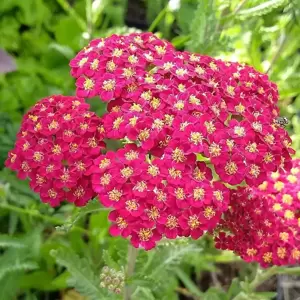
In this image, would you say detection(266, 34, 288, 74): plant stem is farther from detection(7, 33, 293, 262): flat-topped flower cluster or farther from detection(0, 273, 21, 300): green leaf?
detection(0, 273, 21, 300): green leaf

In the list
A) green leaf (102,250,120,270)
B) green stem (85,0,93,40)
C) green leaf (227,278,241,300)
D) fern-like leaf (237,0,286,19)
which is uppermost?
green stem (85,0,93,40)

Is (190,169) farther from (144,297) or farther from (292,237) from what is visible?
(144,297)

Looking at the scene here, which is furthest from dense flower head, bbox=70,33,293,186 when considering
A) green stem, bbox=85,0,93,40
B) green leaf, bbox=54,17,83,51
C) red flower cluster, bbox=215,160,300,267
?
green leaf, bbox=54,17,83,51


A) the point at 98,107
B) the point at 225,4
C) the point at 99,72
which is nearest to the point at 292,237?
the point at 99,72

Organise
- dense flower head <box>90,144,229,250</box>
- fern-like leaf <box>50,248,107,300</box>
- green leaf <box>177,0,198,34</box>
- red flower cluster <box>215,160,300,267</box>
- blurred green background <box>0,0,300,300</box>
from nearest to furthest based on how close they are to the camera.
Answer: dense flower head <box>90,144,229,250</box>
red flower cluster <box>215,160,300,267</box>
fern-like leaf <box>50,248,107,300</box>
blurred green background <box>0,0,300,300</box>
green leaf <box>177,0,198,34</box>

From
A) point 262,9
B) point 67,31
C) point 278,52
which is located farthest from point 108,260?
point 67,31

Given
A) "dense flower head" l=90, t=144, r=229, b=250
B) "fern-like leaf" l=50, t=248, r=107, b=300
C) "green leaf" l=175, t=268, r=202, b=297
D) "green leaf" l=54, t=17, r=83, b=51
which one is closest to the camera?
"dense flower head" l=90, t=144, r=229, b=250

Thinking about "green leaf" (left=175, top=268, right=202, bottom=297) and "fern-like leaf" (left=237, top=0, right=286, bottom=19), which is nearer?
"fern-like leaf" (left=237, top=0, right=286, bottom=19)

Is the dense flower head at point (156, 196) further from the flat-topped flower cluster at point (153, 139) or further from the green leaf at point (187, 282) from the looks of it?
the green leaf at point (187, 282)
